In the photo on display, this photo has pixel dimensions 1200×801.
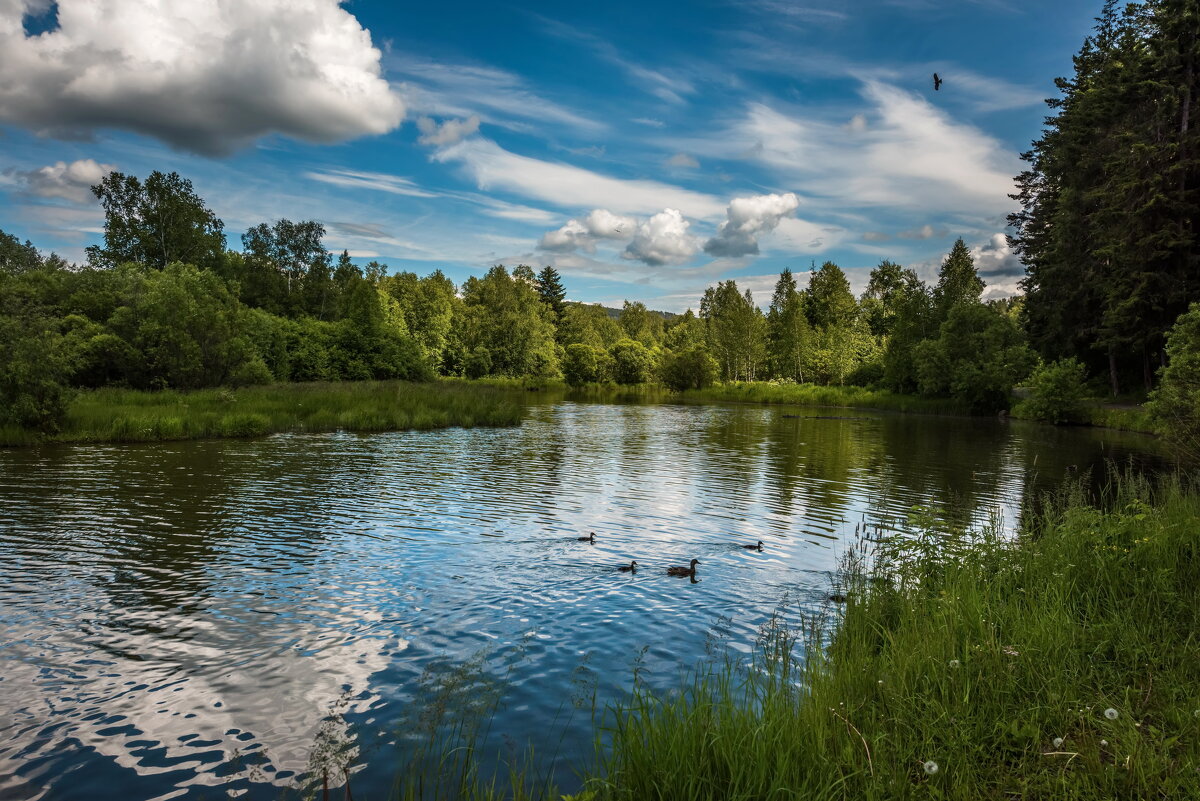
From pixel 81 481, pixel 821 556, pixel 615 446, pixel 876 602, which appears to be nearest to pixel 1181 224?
pixel 615 446

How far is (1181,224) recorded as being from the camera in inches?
1426

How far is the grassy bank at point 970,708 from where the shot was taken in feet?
12.6

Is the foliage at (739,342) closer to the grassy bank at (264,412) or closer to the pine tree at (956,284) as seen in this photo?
A: the pine tree at (956,284)

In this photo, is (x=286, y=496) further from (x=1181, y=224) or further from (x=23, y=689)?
(x=1181, y=224)

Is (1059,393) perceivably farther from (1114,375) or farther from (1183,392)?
(1183,392)

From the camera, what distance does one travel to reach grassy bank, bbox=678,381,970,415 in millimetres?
57969

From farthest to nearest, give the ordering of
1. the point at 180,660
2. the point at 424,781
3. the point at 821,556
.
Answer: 1. the point at 821,556
2. the point at 180,660
3. the point at 424,781

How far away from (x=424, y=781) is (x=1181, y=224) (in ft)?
155

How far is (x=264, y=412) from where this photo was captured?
2942cm

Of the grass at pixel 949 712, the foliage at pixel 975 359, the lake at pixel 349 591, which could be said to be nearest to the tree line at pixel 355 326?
the foliage at pixel 975 359

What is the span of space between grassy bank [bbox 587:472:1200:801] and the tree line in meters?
25.0

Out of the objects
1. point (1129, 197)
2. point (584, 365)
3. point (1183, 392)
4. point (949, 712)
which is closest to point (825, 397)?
point (1129, 197)

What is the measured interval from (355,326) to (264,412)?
3670cm

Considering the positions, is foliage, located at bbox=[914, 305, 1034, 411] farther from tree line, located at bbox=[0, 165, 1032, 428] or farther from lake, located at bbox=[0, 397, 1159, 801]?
lake, located at bbox=[0, 397, 1159, 801]
